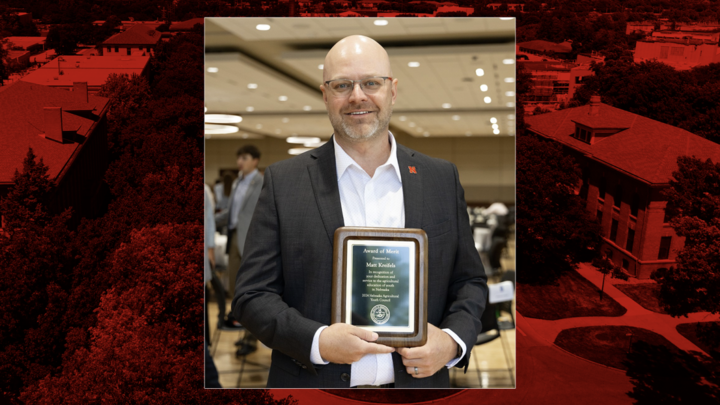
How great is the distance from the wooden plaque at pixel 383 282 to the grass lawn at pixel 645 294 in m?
9.90

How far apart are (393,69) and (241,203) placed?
2460 mm

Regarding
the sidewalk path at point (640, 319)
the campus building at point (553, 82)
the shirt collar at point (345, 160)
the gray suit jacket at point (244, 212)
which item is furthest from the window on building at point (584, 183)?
the shirt collar at point (345, 160)

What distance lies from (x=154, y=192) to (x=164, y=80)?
8.13 ft

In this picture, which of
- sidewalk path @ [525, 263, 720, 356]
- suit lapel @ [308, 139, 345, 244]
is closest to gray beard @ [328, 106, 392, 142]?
suit lapel @ [308, 139, 345, 244]

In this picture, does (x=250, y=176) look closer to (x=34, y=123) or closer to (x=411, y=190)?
(x=411, y=190)

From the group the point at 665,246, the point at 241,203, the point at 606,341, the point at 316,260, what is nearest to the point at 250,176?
the point at 241,203

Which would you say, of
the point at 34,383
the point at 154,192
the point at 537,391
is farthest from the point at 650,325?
the point at 34,383

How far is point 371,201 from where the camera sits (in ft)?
13.1

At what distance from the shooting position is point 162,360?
1087 centimetres

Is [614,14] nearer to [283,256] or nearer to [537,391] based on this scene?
[537,391]

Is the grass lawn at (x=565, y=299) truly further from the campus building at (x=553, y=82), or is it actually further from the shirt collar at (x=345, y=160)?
the shirt collar at (x=345, y=160)

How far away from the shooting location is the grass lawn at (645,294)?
11.8 meters

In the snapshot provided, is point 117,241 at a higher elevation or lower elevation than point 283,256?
lower

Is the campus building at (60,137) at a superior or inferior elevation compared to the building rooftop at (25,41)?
inferior
